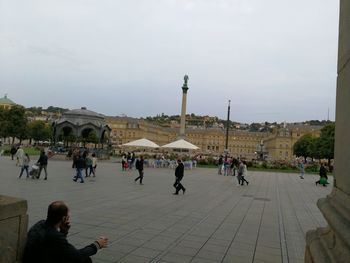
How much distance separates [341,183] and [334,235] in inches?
20.0

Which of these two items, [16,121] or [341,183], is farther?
[16,121]

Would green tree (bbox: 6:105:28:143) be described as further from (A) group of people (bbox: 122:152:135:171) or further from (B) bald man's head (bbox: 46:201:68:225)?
(B) bald man's head (bbox: 46:201:68:225)

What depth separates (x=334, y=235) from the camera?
134 inches

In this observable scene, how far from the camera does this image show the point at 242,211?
13.2 meters

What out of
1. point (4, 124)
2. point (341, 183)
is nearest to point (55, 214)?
point (341, 183)

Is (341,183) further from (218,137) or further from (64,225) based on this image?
(218,137)

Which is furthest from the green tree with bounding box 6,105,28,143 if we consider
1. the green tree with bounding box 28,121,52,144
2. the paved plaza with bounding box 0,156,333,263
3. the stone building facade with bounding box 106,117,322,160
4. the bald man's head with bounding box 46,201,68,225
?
the bald man's head with bounding box 46,201,68,225

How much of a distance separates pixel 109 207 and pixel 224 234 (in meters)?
4.39

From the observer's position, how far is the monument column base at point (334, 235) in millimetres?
2918

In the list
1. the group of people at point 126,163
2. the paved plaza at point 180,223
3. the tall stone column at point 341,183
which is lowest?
the paved plaza at point 180,223

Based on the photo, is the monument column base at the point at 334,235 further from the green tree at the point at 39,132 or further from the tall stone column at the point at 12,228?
the green tree at the point at 39,132

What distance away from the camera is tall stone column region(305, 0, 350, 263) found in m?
3.10

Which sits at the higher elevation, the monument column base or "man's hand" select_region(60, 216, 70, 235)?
the monument column base

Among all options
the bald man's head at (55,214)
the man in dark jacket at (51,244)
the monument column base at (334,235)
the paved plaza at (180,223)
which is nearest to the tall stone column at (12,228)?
the man in dark jacket at (51,244)
